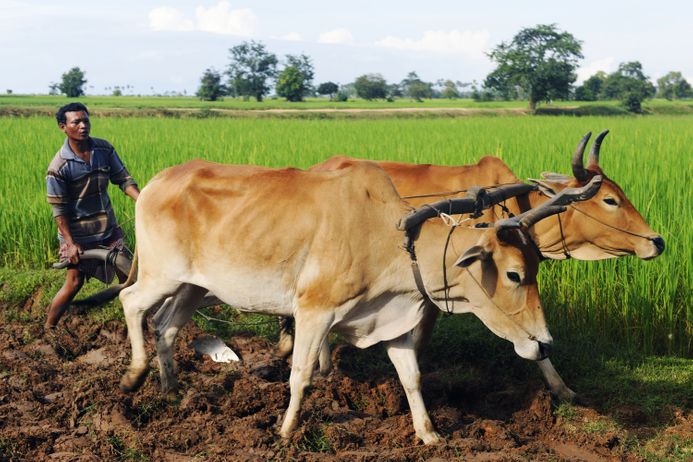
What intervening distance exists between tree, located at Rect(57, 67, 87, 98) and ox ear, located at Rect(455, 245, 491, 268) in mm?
77542

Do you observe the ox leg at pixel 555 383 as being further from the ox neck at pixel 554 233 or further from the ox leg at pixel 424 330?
the ox neck at pixel 554 233

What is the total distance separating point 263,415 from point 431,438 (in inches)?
37.7

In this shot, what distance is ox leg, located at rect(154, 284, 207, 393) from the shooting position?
505cm

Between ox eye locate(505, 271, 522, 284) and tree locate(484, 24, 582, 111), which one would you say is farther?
tree locate(484, 24, 582, 111)

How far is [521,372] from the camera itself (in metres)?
5.56

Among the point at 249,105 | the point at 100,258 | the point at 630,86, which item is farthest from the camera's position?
the point at 630,86

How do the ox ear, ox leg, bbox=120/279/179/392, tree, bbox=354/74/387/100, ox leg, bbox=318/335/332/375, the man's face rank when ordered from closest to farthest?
the ox ear, ox leg, bbox=120/279/179/392, ox leg, bbox=318/335/332/375, the man's face, tree, bbox=354/74/387/100

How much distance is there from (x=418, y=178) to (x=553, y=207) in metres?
1.55

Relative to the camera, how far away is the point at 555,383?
16.8 ft

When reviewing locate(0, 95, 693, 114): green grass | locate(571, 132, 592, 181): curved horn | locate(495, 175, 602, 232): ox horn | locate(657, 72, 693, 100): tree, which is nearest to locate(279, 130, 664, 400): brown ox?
locate(571, 132, 592, 181): curved horn

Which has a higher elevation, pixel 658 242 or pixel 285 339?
pixel 658 242

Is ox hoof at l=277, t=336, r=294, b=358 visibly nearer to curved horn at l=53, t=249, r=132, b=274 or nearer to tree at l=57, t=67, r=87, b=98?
curved horn at l=53, t=249, r=132, b=274

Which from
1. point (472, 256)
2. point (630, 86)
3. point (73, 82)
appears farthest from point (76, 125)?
point (73, 82)

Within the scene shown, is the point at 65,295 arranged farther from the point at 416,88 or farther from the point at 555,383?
the point at 416,88
